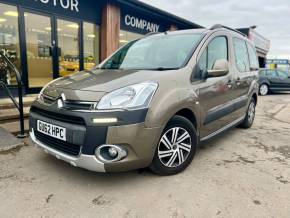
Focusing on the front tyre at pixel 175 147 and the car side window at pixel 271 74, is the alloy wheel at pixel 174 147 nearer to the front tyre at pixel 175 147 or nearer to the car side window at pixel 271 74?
the front tyre at pixel 175 147

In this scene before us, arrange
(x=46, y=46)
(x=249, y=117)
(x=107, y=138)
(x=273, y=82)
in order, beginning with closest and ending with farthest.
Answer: (x=107, y=138), (x=249, y=117), (x=46, y=46), (x=273, y=82)

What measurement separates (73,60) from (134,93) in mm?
5710

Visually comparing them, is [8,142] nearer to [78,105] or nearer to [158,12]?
[78,105]

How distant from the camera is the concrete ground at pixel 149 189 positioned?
2131 mm

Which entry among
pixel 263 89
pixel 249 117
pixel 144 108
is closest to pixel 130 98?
pixel 144 108

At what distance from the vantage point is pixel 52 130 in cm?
247

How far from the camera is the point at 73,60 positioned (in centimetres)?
753

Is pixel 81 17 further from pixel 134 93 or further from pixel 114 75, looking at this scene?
pixel 134 93

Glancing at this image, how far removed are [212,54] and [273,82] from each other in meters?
11.2

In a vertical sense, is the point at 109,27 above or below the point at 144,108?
above

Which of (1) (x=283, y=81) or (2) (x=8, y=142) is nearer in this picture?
(2) (x=8, y=142)

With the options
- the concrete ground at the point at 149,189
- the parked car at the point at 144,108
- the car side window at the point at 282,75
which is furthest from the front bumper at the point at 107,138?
the car side window at the point at 282,75

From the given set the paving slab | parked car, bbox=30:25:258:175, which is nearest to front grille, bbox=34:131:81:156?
parked car, bbox=30:25:258:175

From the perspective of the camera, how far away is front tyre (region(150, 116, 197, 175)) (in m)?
2.61
